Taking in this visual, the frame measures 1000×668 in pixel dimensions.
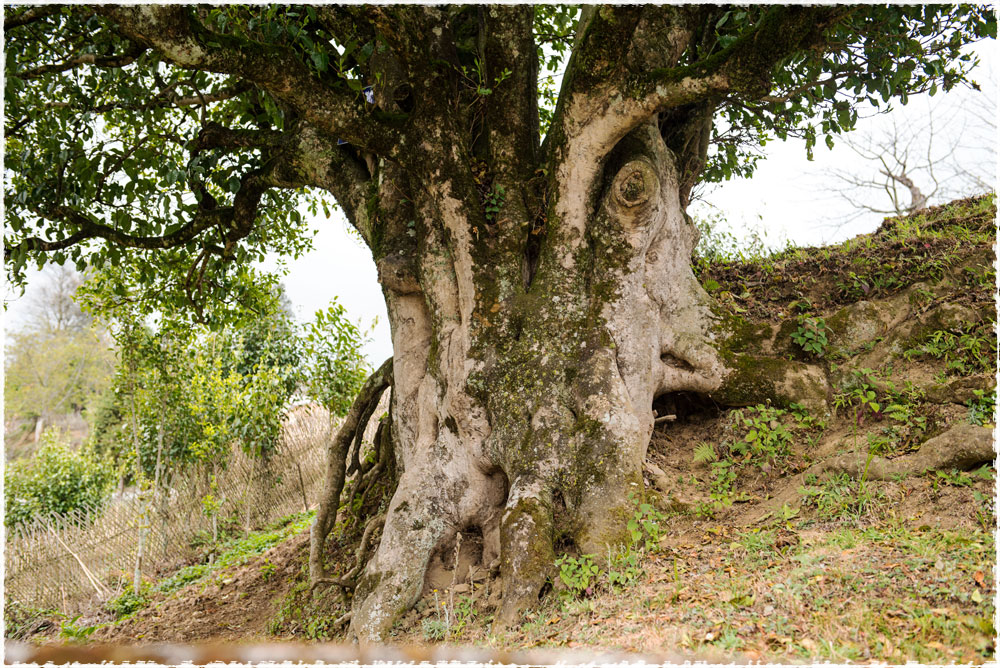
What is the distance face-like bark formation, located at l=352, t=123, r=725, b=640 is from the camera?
454cm

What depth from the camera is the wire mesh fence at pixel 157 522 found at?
8.59m

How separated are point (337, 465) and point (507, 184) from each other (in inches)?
126

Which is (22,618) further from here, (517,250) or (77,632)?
(517,250)

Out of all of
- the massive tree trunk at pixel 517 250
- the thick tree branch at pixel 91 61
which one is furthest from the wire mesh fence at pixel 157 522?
the thick tree branch at pixel 91 61

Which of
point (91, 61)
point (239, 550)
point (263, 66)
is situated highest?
point (91, 61)

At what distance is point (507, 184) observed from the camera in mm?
5539

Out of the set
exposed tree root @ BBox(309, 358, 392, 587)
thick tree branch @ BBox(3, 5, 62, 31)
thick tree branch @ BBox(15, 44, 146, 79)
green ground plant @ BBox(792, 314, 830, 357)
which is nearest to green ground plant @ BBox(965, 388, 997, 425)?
green ground plant @ BBox(792, 314, 830, 357)

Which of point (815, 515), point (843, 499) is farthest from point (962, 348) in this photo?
point (815, 515)

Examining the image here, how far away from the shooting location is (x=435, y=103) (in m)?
5.18

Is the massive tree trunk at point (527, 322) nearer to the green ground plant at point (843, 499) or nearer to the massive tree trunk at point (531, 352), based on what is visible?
the massive tree trunk at point (531, 352)

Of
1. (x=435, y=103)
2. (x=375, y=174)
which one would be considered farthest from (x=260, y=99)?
(x=435, y=103)

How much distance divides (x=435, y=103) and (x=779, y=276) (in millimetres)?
3829

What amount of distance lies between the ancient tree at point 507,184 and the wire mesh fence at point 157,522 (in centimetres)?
443

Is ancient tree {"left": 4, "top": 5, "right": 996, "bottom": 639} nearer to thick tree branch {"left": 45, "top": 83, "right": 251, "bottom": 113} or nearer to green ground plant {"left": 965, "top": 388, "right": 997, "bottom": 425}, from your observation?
thick tree branch {"left": 45, "top": 83, "right": 251, "bottom": 113}
